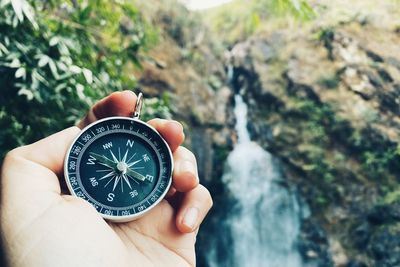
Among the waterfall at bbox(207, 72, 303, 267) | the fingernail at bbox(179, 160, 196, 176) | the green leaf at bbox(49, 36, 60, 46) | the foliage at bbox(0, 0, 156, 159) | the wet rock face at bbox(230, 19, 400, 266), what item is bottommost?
the waterfall at bbox(207, 72, 303, 267)

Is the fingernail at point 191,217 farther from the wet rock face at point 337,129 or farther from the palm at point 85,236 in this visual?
the wet rock face at point 337,129

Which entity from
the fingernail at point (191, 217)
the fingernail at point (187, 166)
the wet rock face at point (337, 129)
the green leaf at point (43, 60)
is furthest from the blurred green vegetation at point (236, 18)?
the fingernail at point (191, 217)

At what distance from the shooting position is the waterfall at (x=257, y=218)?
8.91 metres

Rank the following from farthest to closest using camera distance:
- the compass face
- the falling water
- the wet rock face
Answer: the falling water < the wet rock face < the compass face

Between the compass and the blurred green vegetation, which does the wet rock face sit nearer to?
the blurred green vegetation

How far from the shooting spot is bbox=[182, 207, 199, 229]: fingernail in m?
1.65

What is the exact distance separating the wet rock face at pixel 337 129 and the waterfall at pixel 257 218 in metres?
0.36

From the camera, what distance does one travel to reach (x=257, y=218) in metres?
9.26

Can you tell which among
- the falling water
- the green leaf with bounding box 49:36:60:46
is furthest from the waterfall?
the green leaf with bounding box 49:36:60:46

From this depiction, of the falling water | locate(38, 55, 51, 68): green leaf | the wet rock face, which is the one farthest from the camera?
the falling water

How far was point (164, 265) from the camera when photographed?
165 centimetres

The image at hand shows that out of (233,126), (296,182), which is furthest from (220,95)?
(296,182)

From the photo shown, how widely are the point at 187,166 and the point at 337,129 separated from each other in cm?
884

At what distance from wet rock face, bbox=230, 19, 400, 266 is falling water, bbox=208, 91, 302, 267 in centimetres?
36
